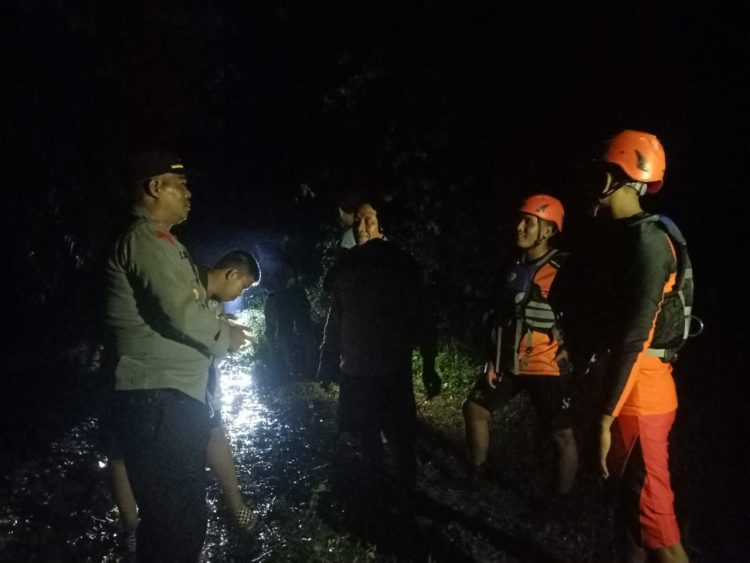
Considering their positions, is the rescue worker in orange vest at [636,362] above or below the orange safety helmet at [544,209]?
below

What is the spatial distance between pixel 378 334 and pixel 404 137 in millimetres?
3880

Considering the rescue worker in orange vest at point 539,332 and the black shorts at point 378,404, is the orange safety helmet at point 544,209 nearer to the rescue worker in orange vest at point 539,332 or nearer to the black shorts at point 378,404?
the rescue worker in orange vest at point 539,332

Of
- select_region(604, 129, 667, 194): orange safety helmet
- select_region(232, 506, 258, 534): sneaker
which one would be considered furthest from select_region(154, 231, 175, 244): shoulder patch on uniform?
select_region(604, 129, 667, 194): orange safety helmet

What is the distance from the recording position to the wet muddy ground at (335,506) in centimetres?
366

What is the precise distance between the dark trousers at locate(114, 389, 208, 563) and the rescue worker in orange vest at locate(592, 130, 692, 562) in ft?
6.15

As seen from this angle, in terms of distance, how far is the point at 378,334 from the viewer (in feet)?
12.4

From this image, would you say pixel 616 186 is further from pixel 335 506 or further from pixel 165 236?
pixel 335 506

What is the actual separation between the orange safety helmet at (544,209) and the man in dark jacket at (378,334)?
826mm

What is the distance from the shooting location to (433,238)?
6.75 m

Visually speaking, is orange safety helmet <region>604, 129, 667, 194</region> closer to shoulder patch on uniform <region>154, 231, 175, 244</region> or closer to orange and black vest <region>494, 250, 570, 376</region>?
orange and black vest <region>494, 250, 570, 376</region>

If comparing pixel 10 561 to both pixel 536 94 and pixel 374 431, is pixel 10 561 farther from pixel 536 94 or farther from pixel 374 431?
pixel 536 94

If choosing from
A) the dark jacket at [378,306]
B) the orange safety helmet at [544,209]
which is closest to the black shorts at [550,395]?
the dark jacket at [378,306]

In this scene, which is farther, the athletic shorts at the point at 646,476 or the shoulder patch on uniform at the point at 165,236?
the athletic shorts at the point at 646,476

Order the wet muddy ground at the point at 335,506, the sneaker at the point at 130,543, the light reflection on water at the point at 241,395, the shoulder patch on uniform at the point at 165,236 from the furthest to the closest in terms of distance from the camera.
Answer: the light reflection on water at the point at 241,395 < the wet muddy ground at the point at 335,506 < the sneaker at the point at 130,543 < the shoulder patch on uniform at the point at 165,236
